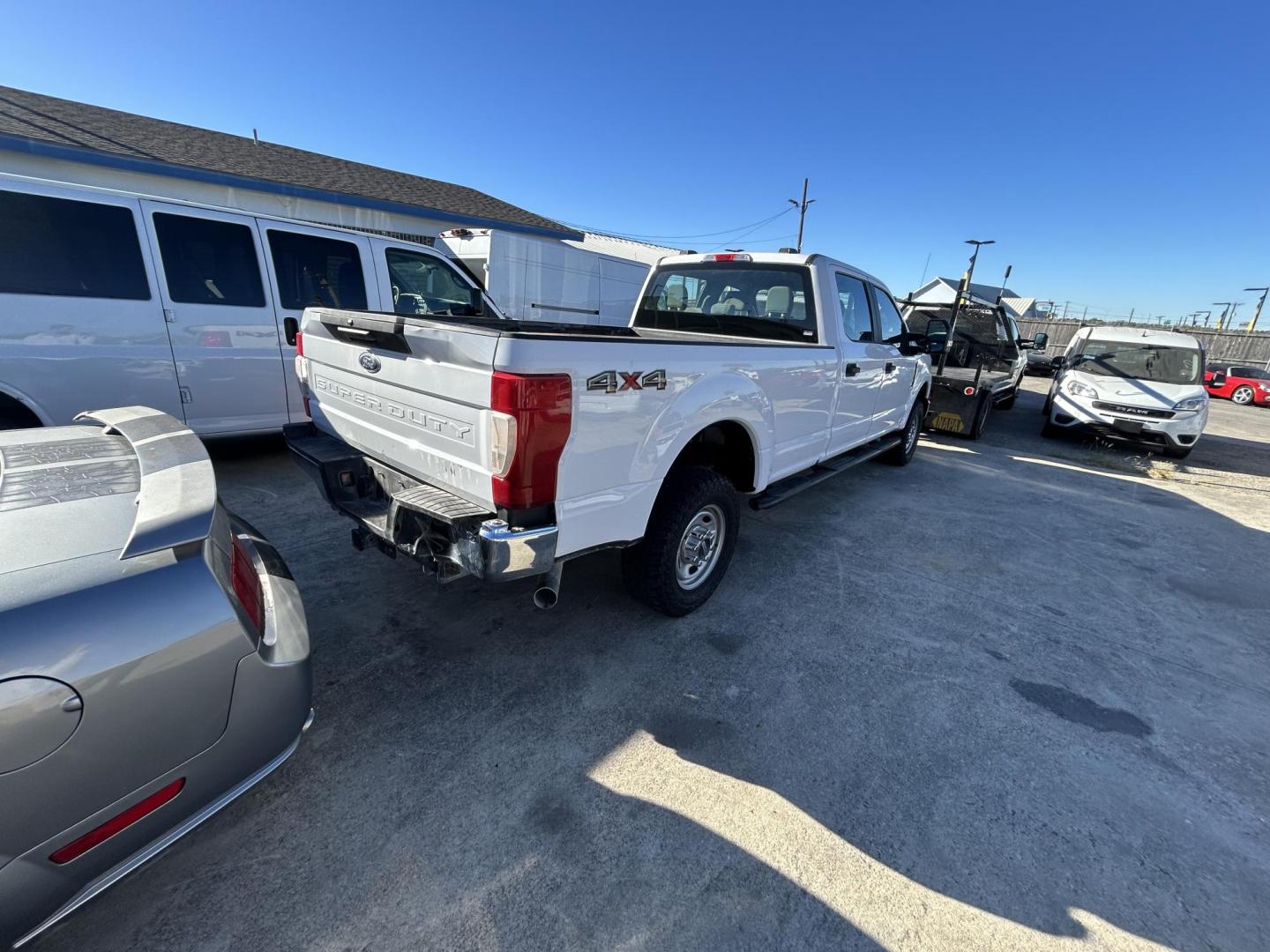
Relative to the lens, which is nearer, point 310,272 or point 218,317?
point 218,317

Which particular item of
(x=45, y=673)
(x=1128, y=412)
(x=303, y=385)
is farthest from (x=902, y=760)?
(x=1128, y=412)

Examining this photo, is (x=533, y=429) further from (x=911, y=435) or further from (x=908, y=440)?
(x=911, y=435)

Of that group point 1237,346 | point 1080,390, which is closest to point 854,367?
point 1080,390

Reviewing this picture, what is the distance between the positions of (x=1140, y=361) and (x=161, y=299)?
42.2 feet

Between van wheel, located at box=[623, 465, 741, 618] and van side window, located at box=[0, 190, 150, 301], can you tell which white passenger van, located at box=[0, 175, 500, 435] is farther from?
van wheel, located at box=[623, 465, 741, 618]

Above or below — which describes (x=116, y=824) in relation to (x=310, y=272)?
below

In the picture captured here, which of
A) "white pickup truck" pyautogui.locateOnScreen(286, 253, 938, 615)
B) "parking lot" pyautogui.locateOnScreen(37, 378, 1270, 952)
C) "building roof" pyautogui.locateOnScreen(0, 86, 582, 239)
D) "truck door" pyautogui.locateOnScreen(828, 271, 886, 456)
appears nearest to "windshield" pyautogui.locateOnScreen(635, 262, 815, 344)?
"white pickup truck" pyautogui.locateOnScreen(286, 253, 938, 615)

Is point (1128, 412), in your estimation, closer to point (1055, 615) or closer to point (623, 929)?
point (1055, 615)

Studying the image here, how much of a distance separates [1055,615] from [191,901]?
4596 millimetres

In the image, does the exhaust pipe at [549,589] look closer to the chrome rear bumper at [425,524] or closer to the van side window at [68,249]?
the chrome rear bumper at [425,524]

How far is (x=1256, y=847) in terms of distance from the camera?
2023 mm

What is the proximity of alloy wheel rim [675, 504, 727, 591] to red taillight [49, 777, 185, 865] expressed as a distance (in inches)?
84.6

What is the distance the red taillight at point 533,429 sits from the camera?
6.32ft

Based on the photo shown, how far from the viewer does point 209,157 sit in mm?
11883
